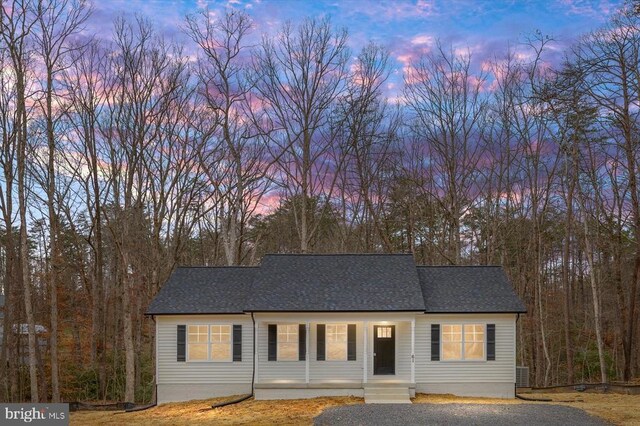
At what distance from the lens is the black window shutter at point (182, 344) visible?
19625mm

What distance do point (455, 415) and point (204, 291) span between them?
9786mm

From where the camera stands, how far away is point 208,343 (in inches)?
775

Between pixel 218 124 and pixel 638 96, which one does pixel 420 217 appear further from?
pixel 638 96

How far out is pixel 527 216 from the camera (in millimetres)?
34875

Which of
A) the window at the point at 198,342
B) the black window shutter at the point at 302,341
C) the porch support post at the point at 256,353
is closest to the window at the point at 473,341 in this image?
the black window shutter at the point at 302,341

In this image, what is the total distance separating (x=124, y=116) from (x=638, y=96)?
20.5m

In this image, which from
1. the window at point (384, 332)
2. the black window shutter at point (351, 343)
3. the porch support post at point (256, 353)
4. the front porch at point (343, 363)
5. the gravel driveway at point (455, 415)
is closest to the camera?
the gravel driveway at point (455, 415)

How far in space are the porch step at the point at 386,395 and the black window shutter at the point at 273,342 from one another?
318cm

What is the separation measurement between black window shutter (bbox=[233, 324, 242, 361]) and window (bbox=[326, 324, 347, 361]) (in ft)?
9.54

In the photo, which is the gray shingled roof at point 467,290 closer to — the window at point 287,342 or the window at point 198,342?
the window at point 287,342

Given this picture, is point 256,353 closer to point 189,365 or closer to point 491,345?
point 189,365

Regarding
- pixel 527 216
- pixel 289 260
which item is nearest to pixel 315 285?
pixel 289 260

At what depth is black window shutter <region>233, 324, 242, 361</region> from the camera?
1964 cm

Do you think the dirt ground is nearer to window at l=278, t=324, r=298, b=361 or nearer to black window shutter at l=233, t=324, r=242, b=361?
black window shutter at l=233, t=324, r=242, b=361
